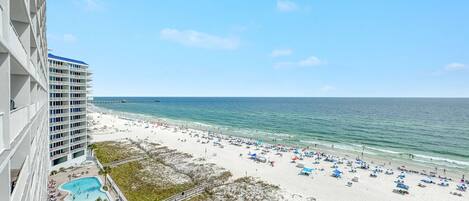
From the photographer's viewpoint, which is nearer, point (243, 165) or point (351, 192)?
point (351, 192)

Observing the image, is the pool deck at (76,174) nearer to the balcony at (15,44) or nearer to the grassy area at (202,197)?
the grassy area at (202,197)

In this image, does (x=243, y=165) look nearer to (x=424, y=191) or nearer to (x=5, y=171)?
(x=424, y=191)

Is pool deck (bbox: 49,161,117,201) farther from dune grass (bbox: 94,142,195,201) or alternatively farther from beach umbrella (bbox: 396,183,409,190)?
beach umbrella (bbox: 396,183,409,190)

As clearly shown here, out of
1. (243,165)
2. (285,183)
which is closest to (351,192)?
(285,183)

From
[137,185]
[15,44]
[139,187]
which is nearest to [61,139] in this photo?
[137,185]

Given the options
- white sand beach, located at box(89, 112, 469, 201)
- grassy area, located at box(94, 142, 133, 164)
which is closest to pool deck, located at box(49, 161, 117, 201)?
grassy area, located at box(94, 142, 133, 164)

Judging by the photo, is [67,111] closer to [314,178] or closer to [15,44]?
[314,178]
